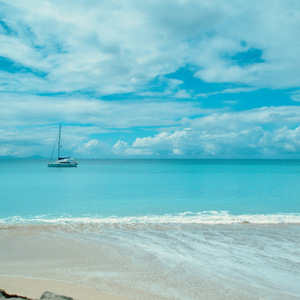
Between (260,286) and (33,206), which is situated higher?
(260,286)

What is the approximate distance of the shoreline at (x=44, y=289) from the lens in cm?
635

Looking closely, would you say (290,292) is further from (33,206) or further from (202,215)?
(33,206)

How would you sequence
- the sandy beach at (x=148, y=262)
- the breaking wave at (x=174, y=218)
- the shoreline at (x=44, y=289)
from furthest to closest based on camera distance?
the breaking wave at (x=174, y=218) → the sandy beach at (x=148, y=262) → the shoreline at (x=44, y=289)

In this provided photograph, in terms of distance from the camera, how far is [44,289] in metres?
6.69

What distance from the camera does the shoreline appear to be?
6348mm

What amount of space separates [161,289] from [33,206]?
18879 millimetres

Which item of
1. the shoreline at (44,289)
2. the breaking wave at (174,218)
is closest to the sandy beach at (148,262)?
the shoreline at (44,289)

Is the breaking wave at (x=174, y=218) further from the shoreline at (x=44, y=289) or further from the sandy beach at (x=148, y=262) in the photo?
the shoreline at (x=44, y=289)

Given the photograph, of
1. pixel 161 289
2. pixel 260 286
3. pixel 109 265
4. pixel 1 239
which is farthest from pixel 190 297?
pixel 1 239

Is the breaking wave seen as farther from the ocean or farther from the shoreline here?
the shoreline

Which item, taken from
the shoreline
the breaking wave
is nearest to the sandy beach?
the shoreline

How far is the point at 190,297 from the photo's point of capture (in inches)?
255

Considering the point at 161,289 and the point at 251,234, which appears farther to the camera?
the point at 251,234

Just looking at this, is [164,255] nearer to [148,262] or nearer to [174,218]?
[148,262]
